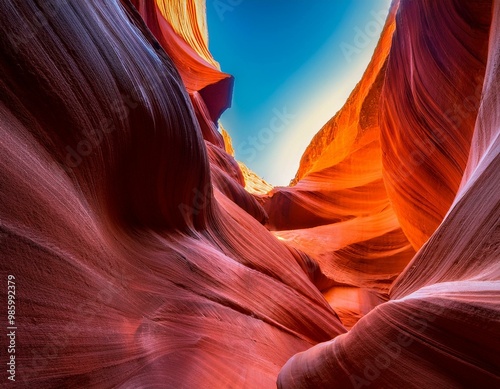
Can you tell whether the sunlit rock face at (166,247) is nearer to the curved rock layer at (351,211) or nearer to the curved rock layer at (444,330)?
the curved rock layer at (444,330)

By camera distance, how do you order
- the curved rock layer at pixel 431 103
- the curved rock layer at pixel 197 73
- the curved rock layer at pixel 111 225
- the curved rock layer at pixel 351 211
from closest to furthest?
the curved rock layer at pixel 111 225, the curved rock layer at pixel 431 103, the curved rock layer at pixel 351 211, the curved rock layer at pixel 197 73

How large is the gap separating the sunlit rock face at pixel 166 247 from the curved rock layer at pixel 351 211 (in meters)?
3.12

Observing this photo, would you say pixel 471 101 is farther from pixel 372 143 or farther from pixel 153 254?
pixel 372 143

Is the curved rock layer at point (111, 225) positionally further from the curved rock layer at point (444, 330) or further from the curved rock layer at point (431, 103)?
the curved rock layer at point (431, 103)

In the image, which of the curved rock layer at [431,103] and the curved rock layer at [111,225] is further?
the curved rock layer at [431,103]

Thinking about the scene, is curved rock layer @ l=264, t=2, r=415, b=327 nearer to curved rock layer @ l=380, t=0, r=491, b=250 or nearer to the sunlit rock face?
curved rock layer @ l=380, t=0, r=491, b=250

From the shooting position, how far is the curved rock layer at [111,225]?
1365 mm

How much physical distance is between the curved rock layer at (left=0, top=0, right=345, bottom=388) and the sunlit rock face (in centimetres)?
1

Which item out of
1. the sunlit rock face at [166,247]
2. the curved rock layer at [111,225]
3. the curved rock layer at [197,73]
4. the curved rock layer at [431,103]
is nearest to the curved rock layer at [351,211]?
the curved rock layer at [431,103]

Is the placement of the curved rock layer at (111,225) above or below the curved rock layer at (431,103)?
below

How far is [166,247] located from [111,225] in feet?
2.00

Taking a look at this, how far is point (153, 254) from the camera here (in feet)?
8.43

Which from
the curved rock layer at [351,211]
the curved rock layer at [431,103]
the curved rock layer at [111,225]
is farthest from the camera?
the curved rock layer at [351,211]

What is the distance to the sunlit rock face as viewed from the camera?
1.40 metres
